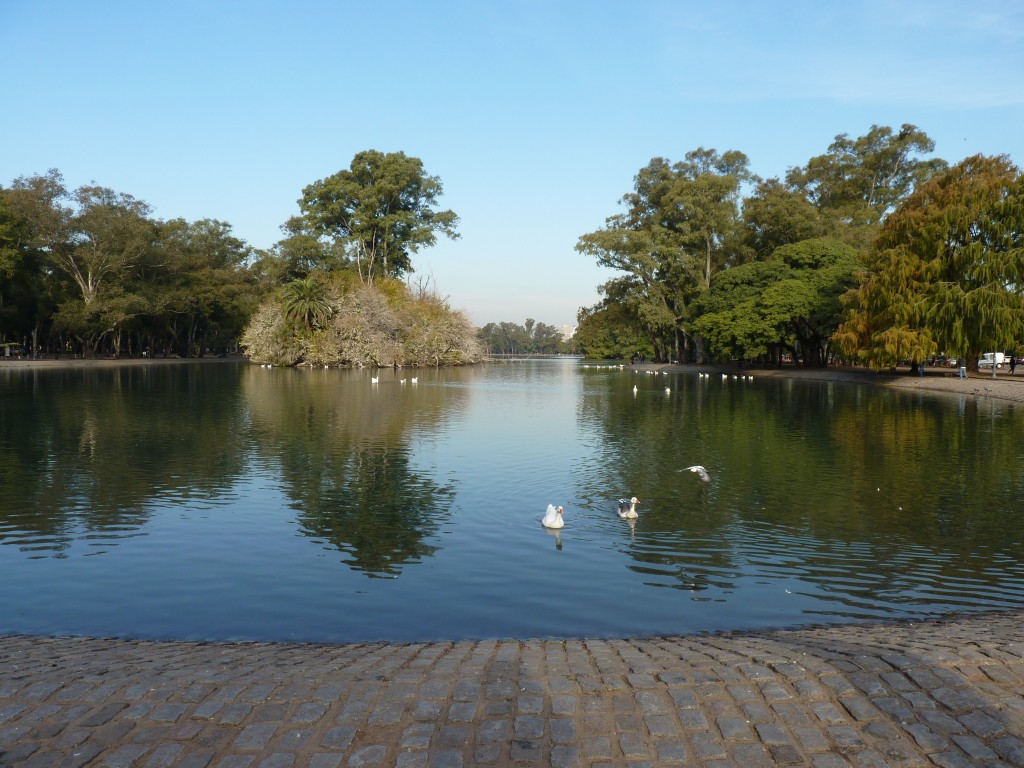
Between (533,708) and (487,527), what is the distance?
302 inches

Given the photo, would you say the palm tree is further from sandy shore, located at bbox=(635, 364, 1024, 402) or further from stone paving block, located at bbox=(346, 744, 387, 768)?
stone paving block, located at bbox=(346, 744, 387, 768)

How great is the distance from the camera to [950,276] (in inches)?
1934

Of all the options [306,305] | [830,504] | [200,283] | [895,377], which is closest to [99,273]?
[200,283]

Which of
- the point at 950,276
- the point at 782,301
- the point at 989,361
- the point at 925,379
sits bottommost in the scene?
the point at 925,379

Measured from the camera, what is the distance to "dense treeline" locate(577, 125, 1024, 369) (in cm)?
4684

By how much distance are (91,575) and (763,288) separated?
64633 mm

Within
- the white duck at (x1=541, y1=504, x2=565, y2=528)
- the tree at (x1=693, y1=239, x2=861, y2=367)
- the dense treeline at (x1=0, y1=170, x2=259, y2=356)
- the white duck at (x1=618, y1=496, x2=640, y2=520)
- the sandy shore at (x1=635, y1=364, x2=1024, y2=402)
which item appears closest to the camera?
the white duck at (x1=541, y1=504, x2=565, y2=528)

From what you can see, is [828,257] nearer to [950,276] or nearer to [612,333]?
[950,276]

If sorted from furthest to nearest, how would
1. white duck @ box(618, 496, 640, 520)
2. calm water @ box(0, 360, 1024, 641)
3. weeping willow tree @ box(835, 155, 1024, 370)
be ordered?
weeping willow tree @ box(835, 155, 1024, 370), white duck @ box(618, 496, 640, 520), calm water @ box(0, 360, 1024, 641)

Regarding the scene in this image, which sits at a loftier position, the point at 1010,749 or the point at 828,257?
the point at 828,257

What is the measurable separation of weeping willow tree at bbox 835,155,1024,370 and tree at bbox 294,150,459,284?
177 feet

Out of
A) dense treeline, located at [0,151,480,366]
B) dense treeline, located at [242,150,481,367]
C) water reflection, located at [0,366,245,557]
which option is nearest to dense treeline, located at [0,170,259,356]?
dense treeline, located at [0,151,480,366]

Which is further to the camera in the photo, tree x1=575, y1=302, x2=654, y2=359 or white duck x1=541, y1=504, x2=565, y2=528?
Result: tree x1=575, y1=302, x2=654, y2=359

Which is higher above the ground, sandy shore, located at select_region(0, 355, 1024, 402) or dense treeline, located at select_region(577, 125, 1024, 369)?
dense treeline, located at select_region(577, 125, 1024, 369)
